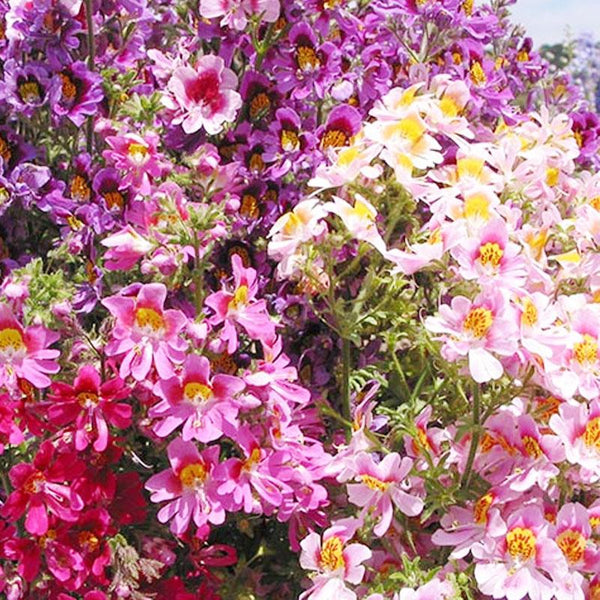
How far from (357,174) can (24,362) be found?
1.98 ft

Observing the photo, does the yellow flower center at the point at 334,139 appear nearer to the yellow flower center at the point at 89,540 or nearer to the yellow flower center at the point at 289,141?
the yellow flower center at the point at 289,141

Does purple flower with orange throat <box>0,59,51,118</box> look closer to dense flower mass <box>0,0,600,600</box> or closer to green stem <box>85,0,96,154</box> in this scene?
dense flower mass <box>0,0,600,600</box>

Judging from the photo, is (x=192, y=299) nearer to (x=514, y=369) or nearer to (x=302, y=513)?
(x=302, y=513)

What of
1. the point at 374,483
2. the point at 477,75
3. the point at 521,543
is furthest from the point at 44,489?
the point at 477,75

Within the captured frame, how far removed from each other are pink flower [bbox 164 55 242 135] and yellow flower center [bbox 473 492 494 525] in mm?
804

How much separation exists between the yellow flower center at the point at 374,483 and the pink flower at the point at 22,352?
0.50 metres

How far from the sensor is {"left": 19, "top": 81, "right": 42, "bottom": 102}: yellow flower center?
2188mm

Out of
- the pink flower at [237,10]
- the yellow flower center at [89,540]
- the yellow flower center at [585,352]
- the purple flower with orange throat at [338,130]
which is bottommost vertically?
the yellow flower center at [89,540]

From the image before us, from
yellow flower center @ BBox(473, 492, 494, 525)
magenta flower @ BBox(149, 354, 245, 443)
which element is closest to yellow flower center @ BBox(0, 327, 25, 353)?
magenta flower @ BBox(149, 354, 245, 443)

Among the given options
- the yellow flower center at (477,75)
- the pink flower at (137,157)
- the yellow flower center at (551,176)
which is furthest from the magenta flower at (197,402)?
the yellow flower center at (477,75)

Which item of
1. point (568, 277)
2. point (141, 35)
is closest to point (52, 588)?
point (568, 277)

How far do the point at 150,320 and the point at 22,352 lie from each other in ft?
0.65

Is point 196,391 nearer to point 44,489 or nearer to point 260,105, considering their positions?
point 44,489

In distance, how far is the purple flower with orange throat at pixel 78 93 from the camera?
86.5 inches
